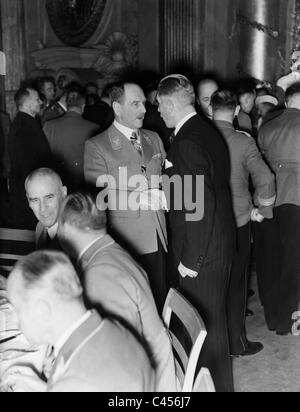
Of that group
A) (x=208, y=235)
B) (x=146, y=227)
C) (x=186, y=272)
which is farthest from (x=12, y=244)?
(x=208, y=235)

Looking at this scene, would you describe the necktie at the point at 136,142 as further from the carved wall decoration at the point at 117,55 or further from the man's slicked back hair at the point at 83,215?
the carved wall decoration at the point at 117,55

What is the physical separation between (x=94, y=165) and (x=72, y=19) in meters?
7.76

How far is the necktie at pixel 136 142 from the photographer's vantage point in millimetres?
3098

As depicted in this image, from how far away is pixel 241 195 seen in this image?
130 inches

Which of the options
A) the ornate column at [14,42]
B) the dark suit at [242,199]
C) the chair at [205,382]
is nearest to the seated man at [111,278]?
the chair at [205,382]

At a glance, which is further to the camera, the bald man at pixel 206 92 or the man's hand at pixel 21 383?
the bald man at pixel 206 92

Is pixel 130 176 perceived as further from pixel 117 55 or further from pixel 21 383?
pixel 117 55

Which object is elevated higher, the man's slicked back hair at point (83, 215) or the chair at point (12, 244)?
the man's slicked back hair at point (83, 215)

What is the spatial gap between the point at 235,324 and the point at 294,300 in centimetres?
56

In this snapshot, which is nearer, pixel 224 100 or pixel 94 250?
pixel 94 250

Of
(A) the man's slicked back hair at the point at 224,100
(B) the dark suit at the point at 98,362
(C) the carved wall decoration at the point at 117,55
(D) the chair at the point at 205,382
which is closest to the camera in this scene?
(B) the dark suit at the point at 98,362

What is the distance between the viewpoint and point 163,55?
8.23 metres

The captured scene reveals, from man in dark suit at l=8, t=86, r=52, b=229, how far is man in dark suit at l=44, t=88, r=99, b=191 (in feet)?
0.79
